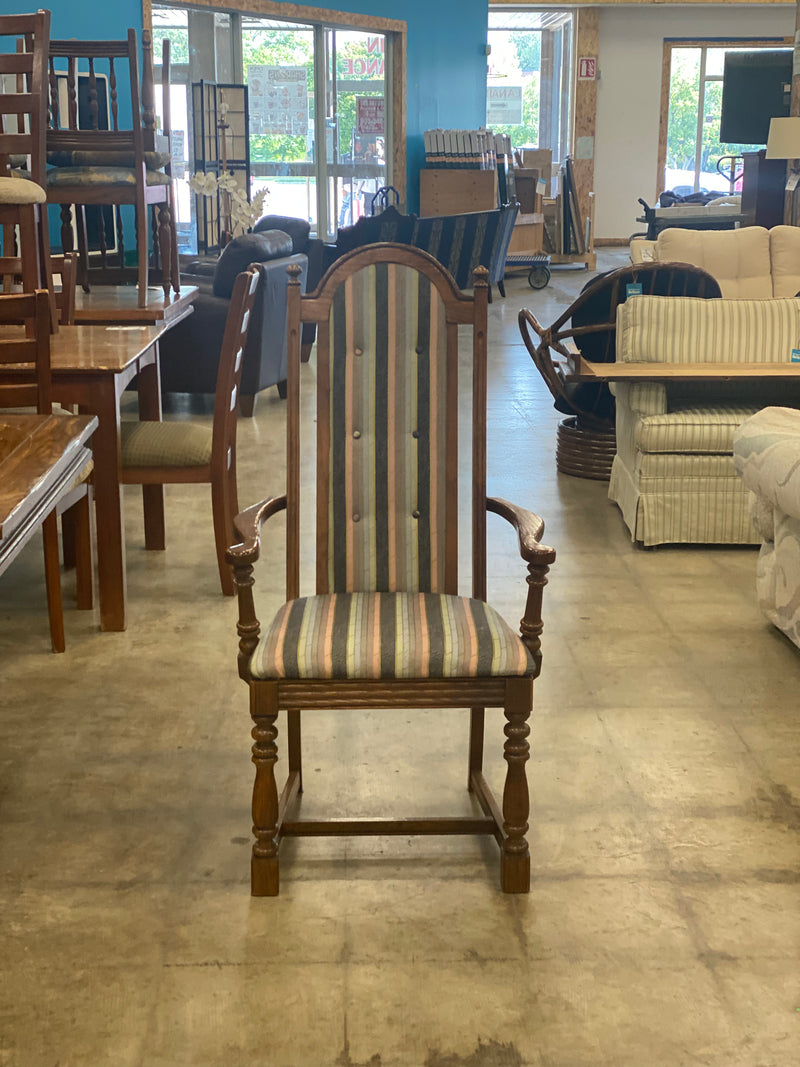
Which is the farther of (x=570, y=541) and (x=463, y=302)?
(x=570, y=541)

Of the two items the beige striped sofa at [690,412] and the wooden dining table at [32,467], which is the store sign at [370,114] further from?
the wooden dining table at [32,467]

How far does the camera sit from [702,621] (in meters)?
3.64

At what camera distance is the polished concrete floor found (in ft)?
5.98

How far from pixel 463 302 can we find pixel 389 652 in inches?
29.7

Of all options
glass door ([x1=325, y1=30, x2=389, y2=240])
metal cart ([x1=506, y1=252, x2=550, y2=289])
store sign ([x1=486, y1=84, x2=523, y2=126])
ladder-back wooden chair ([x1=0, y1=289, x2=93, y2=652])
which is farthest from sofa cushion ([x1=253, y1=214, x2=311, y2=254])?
store sign ([x1=486, y1=84, x2=523, y2=126])

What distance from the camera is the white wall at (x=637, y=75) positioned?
56.9 feet

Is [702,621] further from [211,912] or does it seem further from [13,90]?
[13,90]

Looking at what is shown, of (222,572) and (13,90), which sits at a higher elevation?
(13,90)

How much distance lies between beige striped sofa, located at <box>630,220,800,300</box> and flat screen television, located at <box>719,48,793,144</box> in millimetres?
2599

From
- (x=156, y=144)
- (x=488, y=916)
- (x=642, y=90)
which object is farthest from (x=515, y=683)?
(x=642, y=90)

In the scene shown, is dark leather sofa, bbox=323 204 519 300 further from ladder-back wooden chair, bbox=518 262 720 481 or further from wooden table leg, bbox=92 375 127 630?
wooden table leg, bbox=92 375 127 630

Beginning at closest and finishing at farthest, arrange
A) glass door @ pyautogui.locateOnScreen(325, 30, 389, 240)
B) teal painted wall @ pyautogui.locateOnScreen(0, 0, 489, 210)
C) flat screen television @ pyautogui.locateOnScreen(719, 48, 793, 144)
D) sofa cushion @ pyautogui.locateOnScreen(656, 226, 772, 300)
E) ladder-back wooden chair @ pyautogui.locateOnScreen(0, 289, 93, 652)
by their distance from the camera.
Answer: ladder-back wooden chair @ pyautogui.locateOnScreen(0, 289, 93, 652) < sofa cushion @ pyautogui.locateOnScreen(656, 226, 772, 300) < flat screen television @ pyautogui.locateOnScreen(719, 48, 793, 144) < glass door @ pyautogui.locateOnScreen(325, 30, 389, 240) < teal painted wall @ pyautogui.locateOnScreen(0, 0, 489, 210)

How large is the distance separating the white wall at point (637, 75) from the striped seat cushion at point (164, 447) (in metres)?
15.5

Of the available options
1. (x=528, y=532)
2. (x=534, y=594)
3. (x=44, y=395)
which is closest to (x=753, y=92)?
(x=44, y=395)
